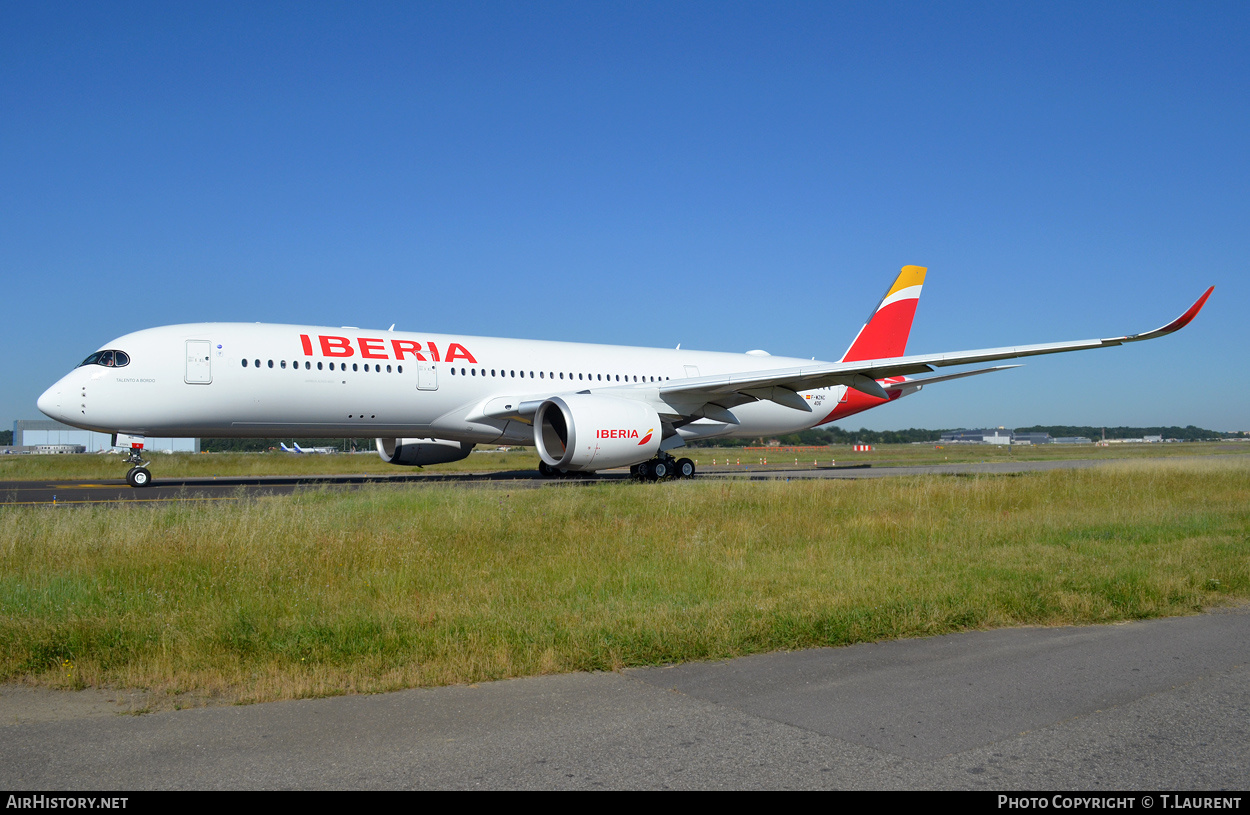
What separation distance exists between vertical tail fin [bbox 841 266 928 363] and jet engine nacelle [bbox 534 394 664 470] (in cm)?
1064

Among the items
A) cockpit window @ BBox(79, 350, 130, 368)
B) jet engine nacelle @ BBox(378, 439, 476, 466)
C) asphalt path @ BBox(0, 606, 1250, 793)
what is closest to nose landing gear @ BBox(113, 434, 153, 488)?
cockpit window @ BBox(79, 350, 130, 368)

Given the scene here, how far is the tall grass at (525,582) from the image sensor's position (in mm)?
4988

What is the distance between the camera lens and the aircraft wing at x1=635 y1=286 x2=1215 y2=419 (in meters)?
17.1

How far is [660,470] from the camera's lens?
1997cm

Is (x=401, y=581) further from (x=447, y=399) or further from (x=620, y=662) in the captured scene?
(x=447, y=399)

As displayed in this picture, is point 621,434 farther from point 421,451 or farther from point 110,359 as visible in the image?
point 110,359

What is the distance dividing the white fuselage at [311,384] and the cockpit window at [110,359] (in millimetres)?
89

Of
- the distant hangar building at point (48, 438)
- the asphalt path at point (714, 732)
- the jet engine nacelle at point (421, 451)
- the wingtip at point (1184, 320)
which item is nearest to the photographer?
the asphalt path at point (714, 732)

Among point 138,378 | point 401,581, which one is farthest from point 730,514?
point 138,378

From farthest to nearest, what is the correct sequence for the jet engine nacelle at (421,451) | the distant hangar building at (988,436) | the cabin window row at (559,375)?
the distant hangar building at (988,436) → the jet engine nacelle at (421,451) → the cabin window row at (559,375)

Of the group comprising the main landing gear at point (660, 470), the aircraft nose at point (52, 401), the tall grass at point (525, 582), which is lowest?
the tall grass at point (525, 582)

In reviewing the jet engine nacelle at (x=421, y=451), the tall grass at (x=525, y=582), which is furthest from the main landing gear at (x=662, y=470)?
the tall grass at (x=525, y=582)

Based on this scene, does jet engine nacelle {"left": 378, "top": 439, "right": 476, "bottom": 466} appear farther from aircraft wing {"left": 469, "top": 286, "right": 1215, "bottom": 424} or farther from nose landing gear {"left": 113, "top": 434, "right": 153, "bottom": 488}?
nose landing gear {"left": 113, "top": 434, "right": 153, "bottom": 488}

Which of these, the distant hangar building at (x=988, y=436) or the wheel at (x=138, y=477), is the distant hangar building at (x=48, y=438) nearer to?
the wheel at (x=138, y=477)
